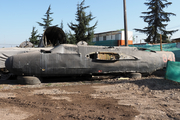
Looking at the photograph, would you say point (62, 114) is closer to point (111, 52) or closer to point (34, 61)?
point (34, 61)

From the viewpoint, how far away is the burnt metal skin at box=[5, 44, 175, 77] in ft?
29.4

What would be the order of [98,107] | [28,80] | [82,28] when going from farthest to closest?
[82,28], [28,80], [98,107]

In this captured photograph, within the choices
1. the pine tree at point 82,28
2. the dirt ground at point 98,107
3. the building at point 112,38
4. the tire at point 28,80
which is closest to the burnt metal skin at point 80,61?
the tire at point 28,80

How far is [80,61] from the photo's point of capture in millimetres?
9500

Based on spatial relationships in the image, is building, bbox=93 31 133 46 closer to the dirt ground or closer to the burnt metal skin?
the burnt metal skin

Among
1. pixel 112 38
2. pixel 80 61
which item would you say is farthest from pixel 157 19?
pixel 80 61

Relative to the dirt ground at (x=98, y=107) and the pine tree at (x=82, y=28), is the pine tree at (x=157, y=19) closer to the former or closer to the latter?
the pine tree at (x=82, y=28)

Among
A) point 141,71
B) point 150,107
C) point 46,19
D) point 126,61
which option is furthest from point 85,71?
point 46,19

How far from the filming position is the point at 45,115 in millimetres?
4371

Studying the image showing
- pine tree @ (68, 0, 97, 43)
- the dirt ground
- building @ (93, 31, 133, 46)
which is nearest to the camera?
the dirt ground

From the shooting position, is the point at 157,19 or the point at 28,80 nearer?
the point at 28,80

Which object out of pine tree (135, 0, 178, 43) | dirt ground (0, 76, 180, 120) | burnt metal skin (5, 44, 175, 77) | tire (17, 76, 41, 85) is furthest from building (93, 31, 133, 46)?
dirt ground (0, 76, 180, 120)

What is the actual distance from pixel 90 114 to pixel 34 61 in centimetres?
568

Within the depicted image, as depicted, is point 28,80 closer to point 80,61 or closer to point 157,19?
point 80,61
